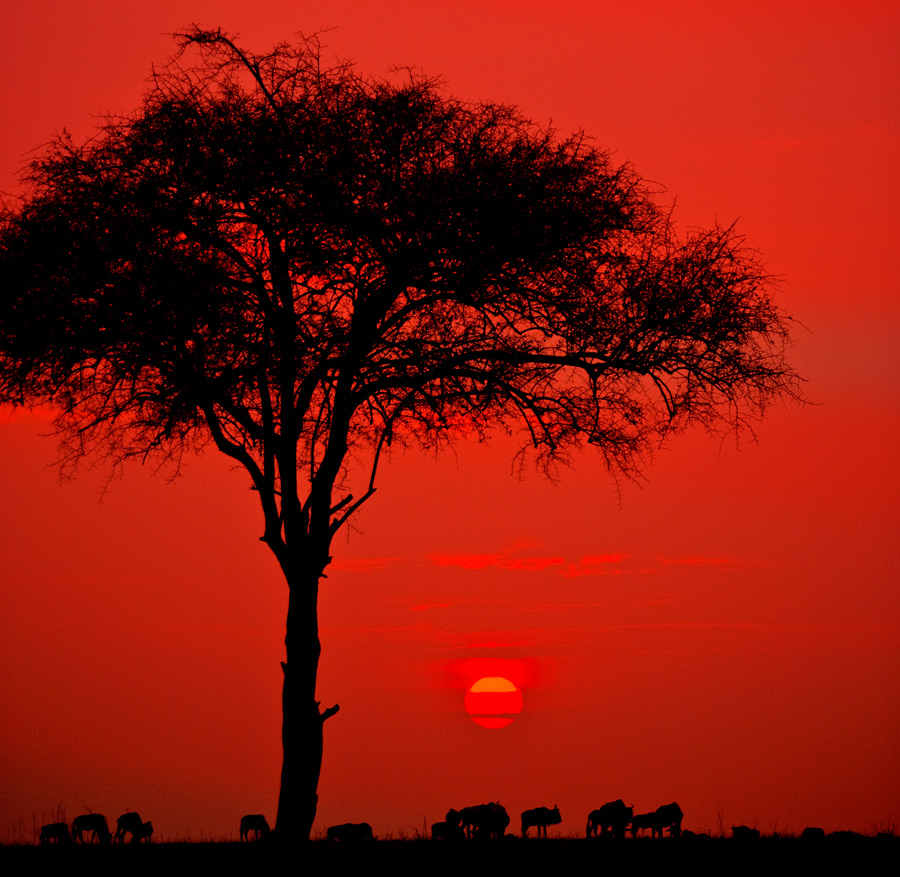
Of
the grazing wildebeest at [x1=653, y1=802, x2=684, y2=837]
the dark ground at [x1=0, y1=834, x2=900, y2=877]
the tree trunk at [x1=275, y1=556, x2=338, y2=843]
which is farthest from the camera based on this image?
the grazing wildebeest at [x1=653, y1=802, x2=684, y2=837]

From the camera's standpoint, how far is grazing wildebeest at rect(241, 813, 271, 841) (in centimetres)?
2234

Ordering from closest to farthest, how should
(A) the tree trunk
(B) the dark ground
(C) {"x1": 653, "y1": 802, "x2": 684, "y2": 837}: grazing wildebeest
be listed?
(B) the dark ground < (A) the tree trunk < (C) {"x1": 653, "y1": 802, "x2": 684, "y2": 837}: grazing wildebeest

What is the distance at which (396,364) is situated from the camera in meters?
20.5

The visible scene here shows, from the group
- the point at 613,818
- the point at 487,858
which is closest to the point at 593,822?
the point at 613,818

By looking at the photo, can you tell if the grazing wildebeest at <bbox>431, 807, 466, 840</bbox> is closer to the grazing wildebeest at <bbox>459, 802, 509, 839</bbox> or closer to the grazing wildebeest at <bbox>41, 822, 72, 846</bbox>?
the grazing wildebeest at <bbox>459, 802, 509, 839</bbox>

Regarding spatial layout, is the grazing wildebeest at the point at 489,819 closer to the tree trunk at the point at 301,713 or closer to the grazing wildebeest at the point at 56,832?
the tree trunk at the point at 301,713

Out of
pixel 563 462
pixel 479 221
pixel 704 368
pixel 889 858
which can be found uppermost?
pixel 479 221

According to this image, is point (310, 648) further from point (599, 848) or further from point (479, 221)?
point (479, 221)

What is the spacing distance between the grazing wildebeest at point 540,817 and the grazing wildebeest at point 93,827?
7354mm

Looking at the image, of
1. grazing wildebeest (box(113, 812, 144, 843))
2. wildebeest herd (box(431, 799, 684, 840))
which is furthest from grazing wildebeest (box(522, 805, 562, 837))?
grazing wildebeest (box(113, 812, 144, 843))

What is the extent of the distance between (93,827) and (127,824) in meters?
0.61

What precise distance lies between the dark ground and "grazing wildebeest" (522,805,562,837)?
12.5ft

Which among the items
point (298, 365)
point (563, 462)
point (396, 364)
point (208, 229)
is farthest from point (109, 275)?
point (563, 462)

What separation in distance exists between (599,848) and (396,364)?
313 inches
